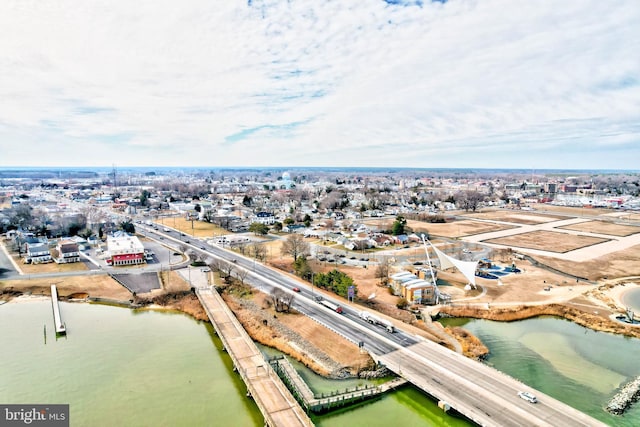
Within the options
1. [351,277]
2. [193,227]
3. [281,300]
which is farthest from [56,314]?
[193,227]

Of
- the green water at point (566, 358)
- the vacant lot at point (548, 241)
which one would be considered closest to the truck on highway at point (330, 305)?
the green water at point (566, 358)

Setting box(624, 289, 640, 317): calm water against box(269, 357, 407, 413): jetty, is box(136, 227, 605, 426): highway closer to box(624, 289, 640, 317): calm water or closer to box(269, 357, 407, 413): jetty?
box(269, 357, 407, 413): jetty

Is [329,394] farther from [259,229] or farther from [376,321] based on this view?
[259,229]

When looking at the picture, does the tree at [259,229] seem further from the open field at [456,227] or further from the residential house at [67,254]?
the open field at [456,227]

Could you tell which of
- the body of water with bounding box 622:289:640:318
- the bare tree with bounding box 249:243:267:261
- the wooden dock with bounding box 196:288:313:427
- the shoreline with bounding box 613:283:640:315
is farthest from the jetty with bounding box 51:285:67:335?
the shoreline with bounding box 613:283:640:315

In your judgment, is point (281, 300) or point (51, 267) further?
point (51, 267)

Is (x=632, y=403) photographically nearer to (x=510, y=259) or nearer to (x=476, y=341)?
(x=476, y=341)

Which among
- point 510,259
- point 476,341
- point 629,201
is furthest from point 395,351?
point 629,201
